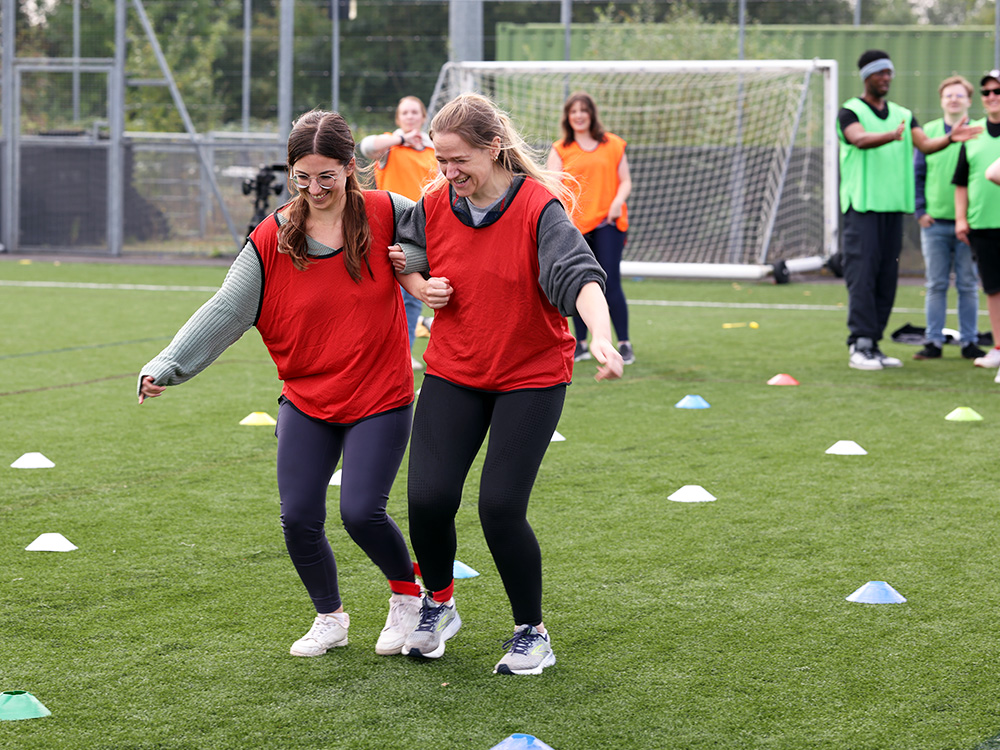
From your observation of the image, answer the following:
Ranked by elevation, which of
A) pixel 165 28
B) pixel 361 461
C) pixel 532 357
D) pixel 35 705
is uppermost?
pixel 165 28

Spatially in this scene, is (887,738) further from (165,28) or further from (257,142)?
(165,28)

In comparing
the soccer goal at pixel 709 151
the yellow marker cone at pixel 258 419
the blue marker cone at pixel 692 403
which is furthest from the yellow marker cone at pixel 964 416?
the soccer goal at pixel 709 151

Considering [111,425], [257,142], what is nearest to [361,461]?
[111,425]

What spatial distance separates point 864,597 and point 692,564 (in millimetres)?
615

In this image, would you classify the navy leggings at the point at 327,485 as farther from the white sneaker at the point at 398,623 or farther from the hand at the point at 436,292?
the hand at the point at 436,292

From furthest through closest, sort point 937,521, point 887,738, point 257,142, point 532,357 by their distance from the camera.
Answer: point 257,142
point 937,521
point 532,357
point 887,738

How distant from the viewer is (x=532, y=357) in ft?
11.1

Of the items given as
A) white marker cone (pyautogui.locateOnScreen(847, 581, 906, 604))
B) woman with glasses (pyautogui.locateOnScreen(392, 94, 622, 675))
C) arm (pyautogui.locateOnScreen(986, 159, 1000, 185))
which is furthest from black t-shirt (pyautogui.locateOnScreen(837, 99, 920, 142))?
woman with glasses (pyautogui.locateOnScreen(392, 94, 622, 675))

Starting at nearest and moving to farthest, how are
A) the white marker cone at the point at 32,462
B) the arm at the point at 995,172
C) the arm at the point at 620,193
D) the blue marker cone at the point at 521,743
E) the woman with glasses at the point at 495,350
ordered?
1. the blue marker cone at the point at 521,743
2. the woman with glasses at the point at 495,350
3. the white marker cone at the point at 32,462
4. the arm at the point at 995,172
5. the arm at the point at 620,193

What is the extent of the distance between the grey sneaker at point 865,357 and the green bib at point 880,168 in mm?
931

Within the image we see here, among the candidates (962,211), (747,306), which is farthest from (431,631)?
(747,306)

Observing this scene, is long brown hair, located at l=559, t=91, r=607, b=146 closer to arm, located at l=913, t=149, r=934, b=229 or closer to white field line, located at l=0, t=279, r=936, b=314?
arm, located at l=913, t=149, r=934, b=229

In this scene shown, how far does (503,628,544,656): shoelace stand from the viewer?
11.1ft

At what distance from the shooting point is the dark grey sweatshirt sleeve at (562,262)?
127 inches
